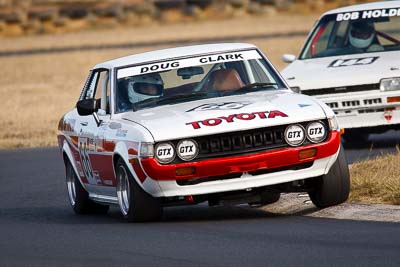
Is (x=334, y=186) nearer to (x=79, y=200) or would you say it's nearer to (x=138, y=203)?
(x=138, y=203)

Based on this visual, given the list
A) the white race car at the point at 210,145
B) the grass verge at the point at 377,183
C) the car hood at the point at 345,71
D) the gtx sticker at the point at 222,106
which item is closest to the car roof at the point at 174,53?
the white race car at the point at 210,145

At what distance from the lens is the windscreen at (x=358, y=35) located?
16.4 meters

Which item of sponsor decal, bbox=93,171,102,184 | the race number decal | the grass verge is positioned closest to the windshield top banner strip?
the race number decal

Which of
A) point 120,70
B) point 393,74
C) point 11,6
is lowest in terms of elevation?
point 11,6

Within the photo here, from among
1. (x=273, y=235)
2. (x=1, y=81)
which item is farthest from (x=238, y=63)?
(x=1, y=81)

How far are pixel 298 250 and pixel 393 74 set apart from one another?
23.3 feet

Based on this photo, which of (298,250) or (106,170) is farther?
(106,170)

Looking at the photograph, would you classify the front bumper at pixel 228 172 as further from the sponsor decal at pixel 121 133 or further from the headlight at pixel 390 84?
the headlight at pixel 390 84

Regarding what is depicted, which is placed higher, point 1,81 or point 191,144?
point 191,144

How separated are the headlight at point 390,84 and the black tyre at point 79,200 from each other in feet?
13.7

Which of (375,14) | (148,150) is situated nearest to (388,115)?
(375,14)

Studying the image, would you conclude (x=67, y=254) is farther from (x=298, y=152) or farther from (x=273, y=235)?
(x=298, y=152)

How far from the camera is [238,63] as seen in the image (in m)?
11.7

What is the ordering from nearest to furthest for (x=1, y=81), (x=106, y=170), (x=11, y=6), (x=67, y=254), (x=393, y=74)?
(x=67, y=254), (x=106, y=170), (x=393, y=74), (x=1, y=81), (x=11, y=6)
